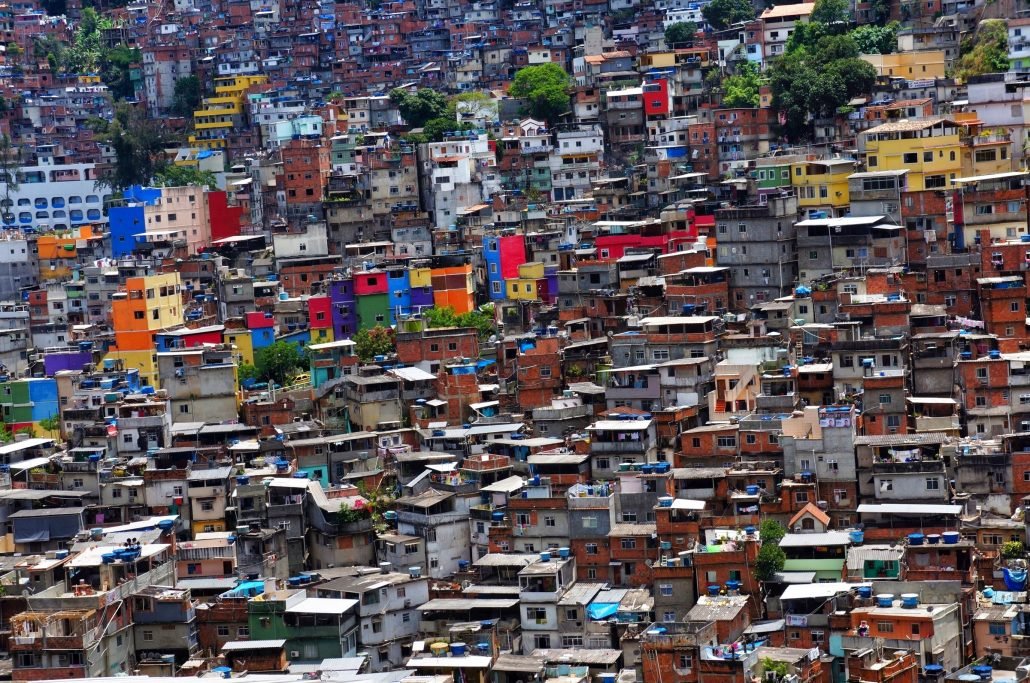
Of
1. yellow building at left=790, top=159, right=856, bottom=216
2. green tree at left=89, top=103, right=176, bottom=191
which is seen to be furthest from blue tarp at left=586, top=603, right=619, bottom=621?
green tree at left=89, top=103, right=176, bottom=191

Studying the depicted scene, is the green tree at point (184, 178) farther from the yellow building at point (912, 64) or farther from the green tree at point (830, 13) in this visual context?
the yellow building at point (912, 64)

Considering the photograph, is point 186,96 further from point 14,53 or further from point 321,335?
point 321,335

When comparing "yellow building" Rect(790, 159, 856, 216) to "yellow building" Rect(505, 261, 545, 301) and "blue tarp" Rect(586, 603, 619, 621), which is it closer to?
"yellow building" Rect(505, 261, 545, 301)

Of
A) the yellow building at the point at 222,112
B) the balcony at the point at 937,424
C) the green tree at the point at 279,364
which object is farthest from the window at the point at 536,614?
the yellow building at the point at 222,112

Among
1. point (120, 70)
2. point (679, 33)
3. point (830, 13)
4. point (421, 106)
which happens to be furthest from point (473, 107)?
point (120, 70)

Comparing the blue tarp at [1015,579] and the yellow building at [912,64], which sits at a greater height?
the yellow building at [912,64]

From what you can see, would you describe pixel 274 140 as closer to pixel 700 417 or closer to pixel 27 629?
pixel 700 417
